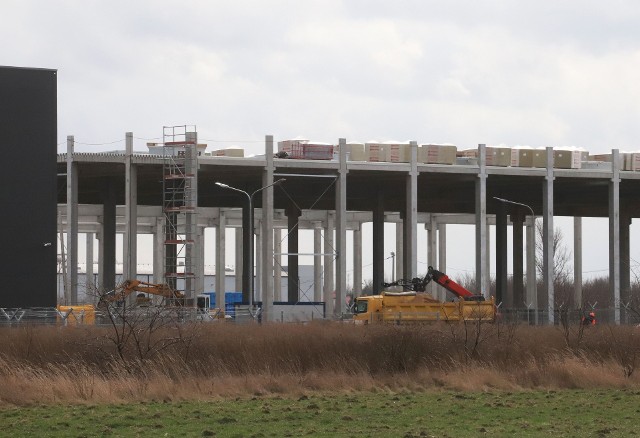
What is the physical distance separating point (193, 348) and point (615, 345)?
1151cm

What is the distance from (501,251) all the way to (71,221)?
3067cm

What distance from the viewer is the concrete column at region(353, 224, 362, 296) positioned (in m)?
103

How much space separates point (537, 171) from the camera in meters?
66.8

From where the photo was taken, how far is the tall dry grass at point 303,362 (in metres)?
26.3

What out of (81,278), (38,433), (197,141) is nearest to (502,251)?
(197,141)

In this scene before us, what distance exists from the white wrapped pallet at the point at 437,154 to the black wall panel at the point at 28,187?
22396mm

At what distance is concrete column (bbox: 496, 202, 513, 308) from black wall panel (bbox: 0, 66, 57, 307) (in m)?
36.7

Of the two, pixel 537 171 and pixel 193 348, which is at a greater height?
pixel 537 171

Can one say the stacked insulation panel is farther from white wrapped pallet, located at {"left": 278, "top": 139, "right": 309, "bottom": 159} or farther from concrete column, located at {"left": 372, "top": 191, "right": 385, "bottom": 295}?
concrete column, located at {"left": 372, "top": 191, "right": 385, "bottom": 295}

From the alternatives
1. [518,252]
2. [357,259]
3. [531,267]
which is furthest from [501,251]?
[357,259]

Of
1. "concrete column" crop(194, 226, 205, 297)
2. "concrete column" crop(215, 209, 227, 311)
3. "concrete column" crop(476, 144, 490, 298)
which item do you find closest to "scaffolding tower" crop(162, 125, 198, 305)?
"concrete column" crop(194, 226, 205, 297)

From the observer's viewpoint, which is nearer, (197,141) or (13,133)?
(13,133)

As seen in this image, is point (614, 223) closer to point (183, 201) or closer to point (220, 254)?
point (183, 201)

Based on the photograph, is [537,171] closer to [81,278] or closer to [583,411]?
[583,411]
